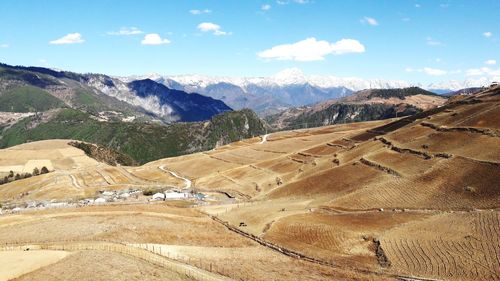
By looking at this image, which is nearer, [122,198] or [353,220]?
[353,220]

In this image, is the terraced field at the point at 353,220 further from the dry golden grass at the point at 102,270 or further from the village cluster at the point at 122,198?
the village cluster at the point at 122,198

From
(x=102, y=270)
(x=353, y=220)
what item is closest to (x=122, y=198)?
(x=353, y=220)

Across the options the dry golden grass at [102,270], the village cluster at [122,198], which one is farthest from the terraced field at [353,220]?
the village cluster at [122,198]

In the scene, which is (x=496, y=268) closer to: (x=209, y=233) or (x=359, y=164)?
(x=209, y=233)

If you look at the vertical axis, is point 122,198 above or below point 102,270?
below

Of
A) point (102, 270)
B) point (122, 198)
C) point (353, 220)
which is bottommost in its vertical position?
point (122, 198)

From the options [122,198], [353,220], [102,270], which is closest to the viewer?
[102,270]

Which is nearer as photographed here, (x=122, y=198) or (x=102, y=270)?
(x=102, y=270)

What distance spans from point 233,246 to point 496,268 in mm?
34715

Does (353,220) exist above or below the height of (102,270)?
below

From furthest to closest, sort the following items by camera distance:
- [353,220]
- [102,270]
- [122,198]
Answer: [122,198] < [353,220] < [102,270]

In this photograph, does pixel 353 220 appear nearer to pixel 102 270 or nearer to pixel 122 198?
pixel 102 270

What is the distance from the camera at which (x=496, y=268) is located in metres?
50.6

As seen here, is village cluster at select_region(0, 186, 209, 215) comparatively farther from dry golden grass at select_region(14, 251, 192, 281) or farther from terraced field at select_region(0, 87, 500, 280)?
dry golden grass at select_region(14, 251, 192, 281)
